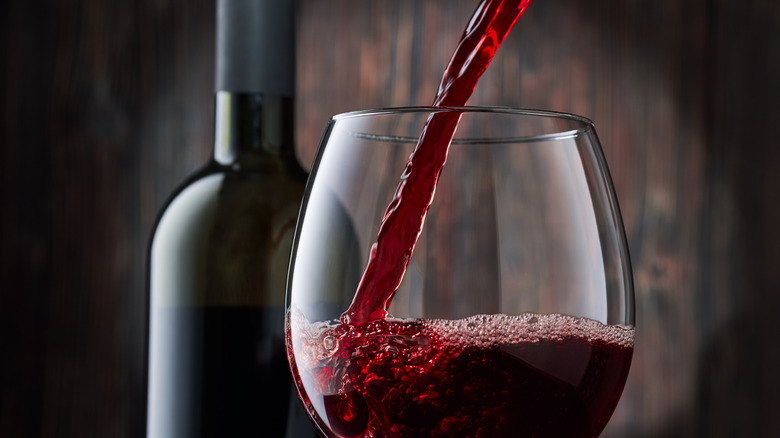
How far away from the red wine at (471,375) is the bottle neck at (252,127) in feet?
0.97

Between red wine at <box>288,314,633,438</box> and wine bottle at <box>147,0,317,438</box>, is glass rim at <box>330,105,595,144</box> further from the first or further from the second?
wine bottle at <box>147,0,317,438</box>

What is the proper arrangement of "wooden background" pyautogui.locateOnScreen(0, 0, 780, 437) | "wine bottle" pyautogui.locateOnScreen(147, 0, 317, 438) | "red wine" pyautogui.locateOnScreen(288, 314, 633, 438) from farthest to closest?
"wooden background" pyautogui.locateOnScreen(0, 0, 780, 437) < "wine bottle" pyautogui.locateOnScreen(147, 0, 317, 438) < "red wine" pyautogui.locateOnScreen(288, 314, 633, 438)

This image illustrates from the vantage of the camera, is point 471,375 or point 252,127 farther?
point 252,127

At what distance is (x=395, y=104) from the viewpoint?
32.9 inches

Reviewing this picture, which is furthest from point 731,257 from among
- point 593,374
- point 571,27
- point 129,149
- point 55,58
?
point 55,58

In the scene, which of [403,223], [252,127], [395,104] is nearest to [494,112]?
[403,223]

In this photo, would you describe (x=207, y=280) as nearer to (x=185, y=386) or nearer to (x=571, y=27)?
(x=185, y=386)

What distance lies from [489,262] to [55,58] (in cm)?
66

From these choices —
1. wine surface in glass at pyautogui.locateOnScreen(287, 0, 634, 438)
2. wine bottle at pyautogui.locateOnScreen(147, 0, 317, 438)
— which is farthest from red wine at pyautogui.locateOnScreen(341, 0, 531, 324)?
wine bottle at pyautogui.locateOnScreen(147, 0, 317, 438)

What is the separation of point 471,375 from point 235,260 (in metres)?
0.32

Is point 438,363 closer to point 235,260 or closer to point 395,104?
point 235,260

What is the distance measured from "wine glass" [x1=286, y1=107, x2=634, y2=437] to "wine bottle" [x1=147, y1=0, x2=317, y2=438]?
0.60 ft

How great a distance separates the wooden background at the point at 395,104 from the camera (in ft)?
2.52

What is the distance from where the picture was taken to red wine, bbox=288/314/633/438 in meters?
0.36
